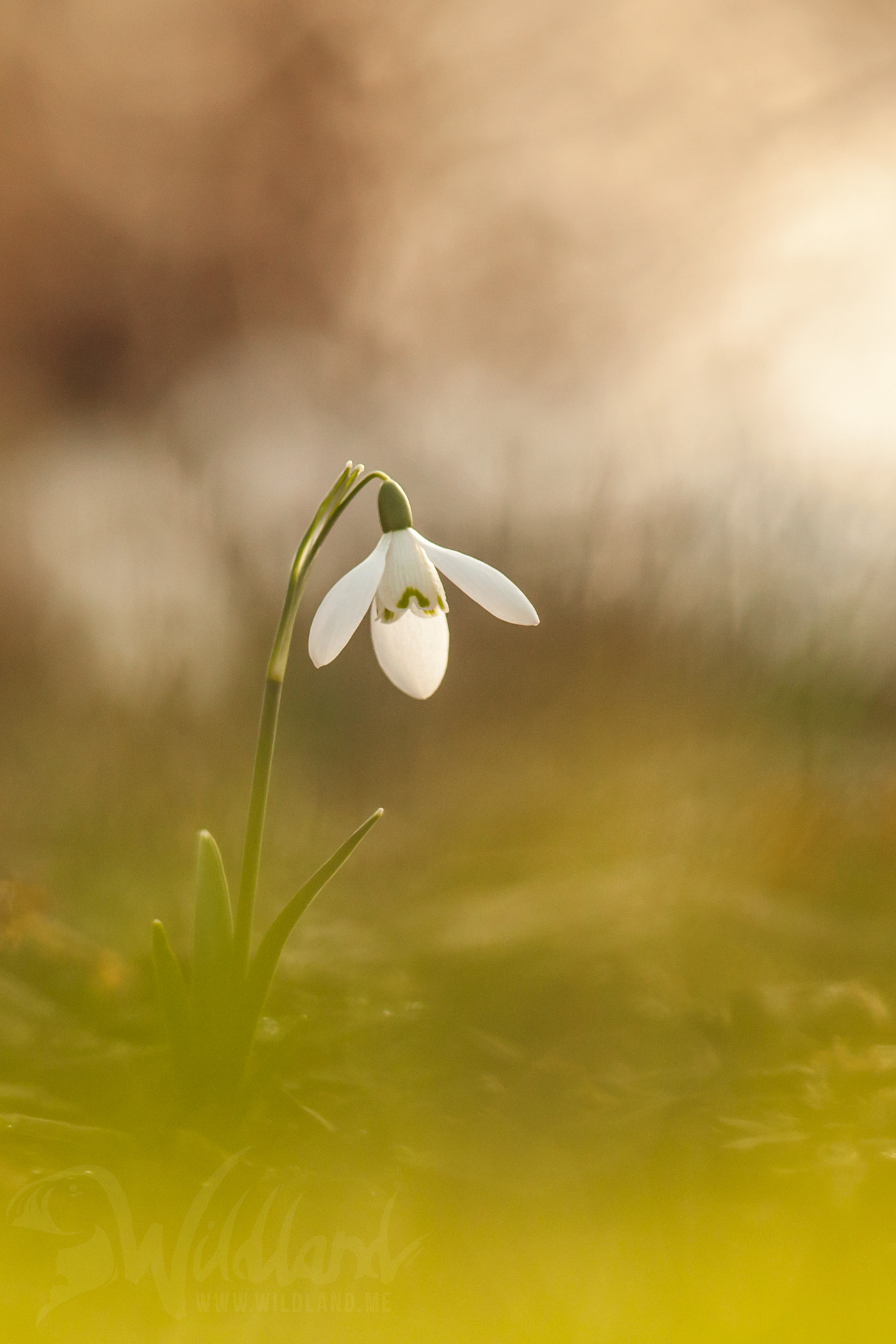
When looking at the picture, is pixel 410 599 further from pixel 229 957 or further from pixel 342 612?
pixel 229 957

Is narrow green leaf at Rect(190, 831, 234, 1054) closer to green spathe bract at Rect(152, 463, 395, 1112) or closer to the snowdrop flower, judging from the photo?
green spathe bract at Rect(152, 463, 395, 1112)

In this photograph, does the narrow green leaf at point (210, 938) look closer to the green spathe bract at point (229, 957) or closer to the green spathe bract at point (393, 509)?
the green spathe bract at point (229, 957)

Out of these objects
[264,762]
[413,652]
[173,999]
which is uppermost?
[413,652]

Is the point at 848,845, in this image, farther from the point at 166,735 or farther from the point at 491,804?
the point at 166,735

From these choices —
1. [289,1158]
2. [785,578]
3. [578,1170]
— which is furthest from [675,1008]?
[785,578]

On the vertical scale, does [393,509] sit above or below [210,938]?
above

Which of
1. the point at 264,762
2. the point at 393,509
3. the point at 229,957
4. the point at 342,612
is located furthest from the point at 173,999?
the point at 393,509

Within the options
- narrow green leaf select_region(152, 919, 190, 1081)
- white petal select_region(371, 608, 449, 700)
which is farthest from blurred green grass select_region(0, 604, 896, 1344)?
white petal select_region(371, 608, 449, 700)
